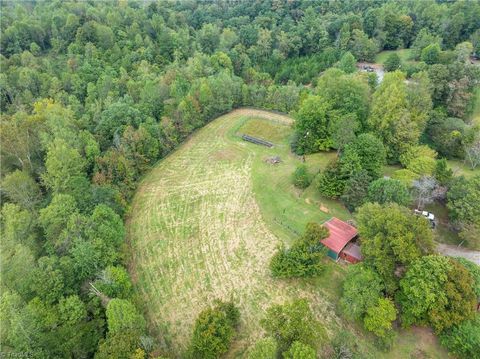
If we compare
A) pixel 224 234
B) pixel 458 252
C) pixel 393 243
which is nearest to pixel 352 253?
pixel 393 243

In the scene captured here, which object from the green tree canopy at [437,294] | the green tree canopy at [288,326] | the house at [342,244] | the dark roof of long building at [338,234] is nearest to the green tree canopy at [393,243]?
the green tree canopy at [437,294]

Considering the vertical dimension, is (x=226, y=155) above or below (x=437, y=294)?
below

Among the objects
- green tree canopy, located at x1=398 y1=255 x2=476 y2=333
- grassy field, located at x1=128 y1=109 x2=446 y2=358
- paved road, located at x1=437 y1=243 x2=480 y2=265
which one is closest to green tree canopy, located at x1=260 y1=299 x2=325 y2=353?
grassy field, located at x1=128 y1=109 x2=446 y2=358

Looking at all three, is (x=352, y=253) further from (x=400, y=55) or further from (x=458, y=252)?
(x=400, y=55)

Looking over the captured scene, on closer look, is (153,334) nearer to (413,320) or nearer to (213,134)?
(413,320)

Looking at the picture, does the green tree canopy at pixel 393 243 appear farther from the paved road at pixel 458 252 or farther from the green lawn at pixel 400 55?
the green lawn at pixel 400 55

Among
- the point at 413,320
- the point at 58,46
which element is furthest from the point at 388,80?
the point at 58,46
